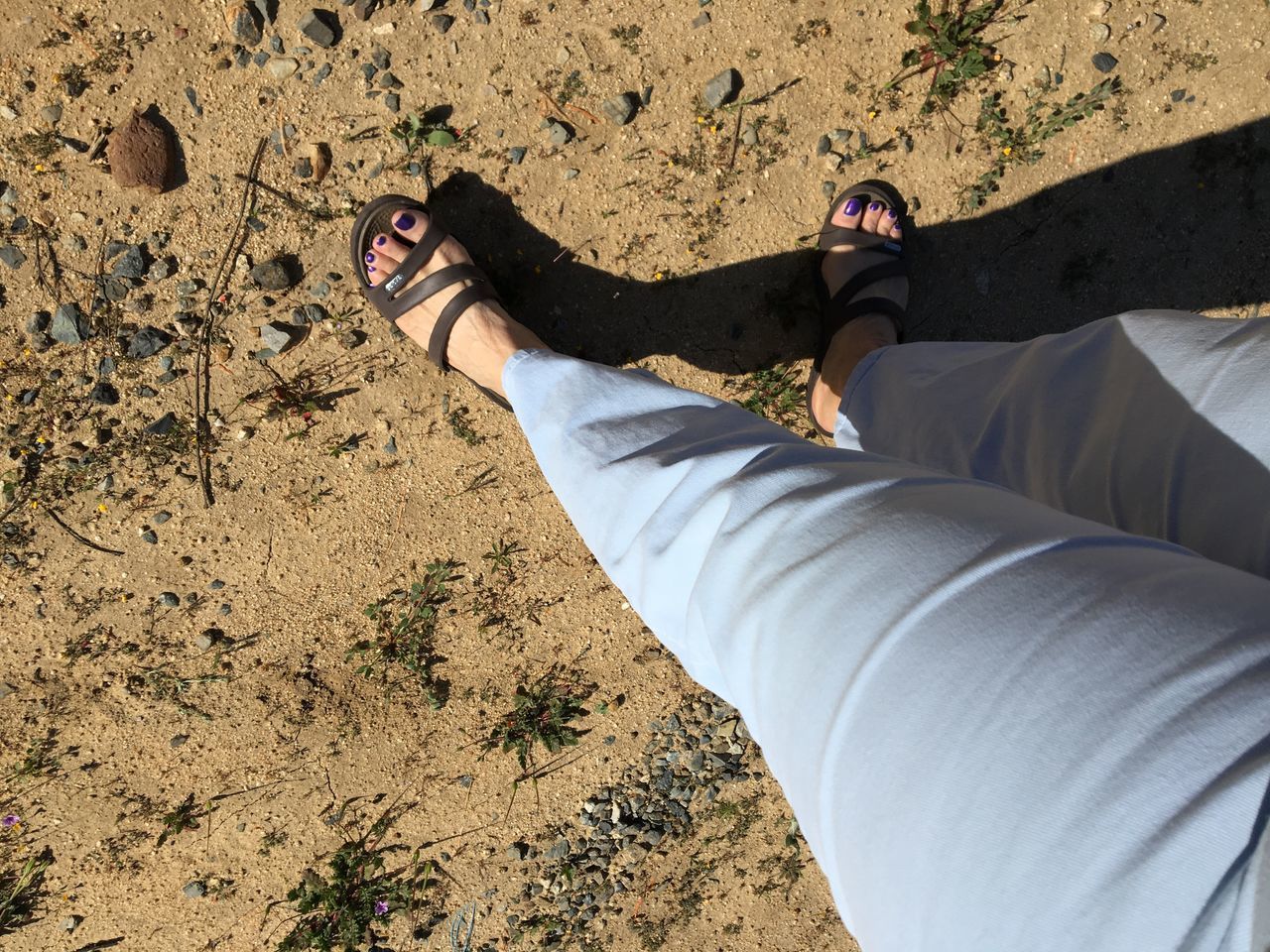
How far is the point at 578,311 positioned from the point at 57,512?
1.77 meters

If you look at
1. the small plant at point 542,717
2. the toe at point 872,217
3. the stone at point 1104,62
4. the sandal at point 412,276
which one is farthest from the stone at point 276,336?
the stone at point 1104,62

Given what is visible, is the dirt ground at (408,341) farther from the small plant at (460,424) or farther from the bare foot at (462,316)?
the bare foot at (462,316)

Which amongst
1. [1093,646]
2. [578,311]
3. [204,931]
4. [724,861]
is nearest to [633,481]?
[1093,646]

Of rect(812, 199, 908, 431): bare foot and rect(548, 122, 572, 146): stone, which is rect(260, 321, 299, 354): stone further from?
rect(812, 199, 908, 431): bare foot

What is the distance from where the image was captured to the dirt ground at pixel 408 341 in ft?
7.46

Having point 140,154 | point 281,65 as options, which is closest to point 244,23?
point 281,65

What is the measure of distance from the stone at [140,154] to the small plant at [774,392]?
1.89m

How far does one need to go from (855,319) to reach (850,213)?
35 centimetres

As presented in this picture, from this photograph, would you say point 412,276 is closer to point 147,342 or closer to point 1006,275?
point 147,342

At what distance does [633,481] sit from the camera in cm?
150

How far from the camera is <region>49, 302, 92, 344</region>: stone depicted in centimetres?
228

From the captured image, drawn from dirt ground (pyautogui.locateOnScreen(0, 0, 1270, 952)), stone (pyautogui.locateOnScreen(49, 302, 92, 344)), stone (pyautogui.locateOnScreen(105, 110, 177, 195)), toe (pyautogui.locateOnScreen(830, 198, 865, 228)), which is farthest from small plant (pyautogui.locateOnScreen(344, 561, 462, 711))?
toe (pyautogui.locateOnScreen(830, 198, 865, 228))

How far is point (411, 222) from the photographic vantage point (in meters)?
2.29

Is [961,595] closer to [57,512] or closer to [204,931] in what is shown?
[57,512]
